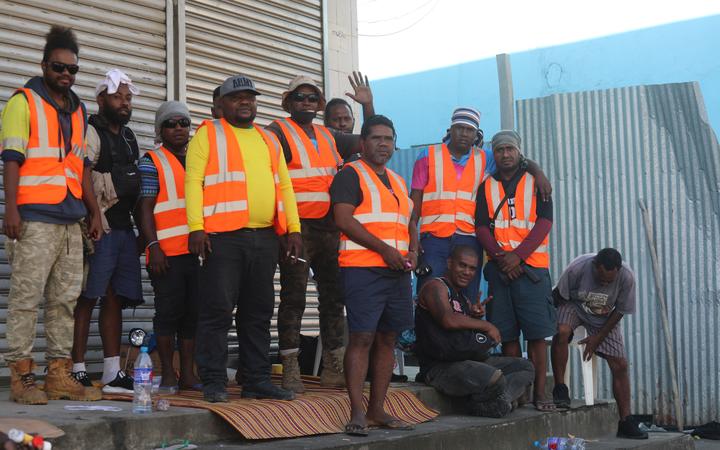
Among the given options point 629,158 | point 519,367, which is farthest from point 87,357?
Answer: point 629,158

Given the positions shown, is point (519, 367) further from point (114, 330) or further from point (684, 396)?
point (684, 396)

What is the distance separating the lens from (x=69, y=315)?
20.0 ft

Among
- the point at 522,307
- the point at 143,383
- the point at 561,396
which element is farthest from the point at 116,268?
the point at 561,396

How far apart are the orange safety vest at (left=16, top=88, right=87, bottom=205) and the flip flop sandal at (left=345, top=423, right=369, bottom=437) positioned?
2.21m

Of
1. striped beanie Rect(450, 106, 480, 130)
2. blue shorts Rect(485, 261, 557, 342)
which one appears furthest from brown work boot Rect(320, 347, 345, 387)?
striped beanie Rect(450, 106, 480, 130)

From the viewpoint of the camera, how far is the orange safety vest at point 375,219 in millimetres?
6301

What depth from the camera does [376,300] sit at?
625cm

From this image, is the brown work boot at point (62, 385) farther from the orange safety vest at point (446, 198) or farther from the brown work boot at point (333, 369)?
the orange safety vest at point (446, 198)

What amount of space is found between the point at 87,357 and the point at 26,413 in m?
2.48

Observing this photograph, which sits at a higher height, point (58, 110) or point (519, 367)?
point (58, 110)

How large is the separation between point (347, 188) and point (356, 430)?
1.53 m

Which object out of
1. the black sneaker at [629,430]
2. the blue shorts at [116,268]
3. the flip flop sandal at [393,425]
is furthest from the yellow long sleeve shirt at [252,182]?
the black sneaker at [629,430]

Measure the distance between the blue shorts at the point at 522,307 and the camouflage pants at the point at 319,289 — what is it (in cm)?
133

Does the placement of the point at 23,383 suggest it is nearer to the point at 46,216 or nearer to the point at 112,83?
the point at 46,216
